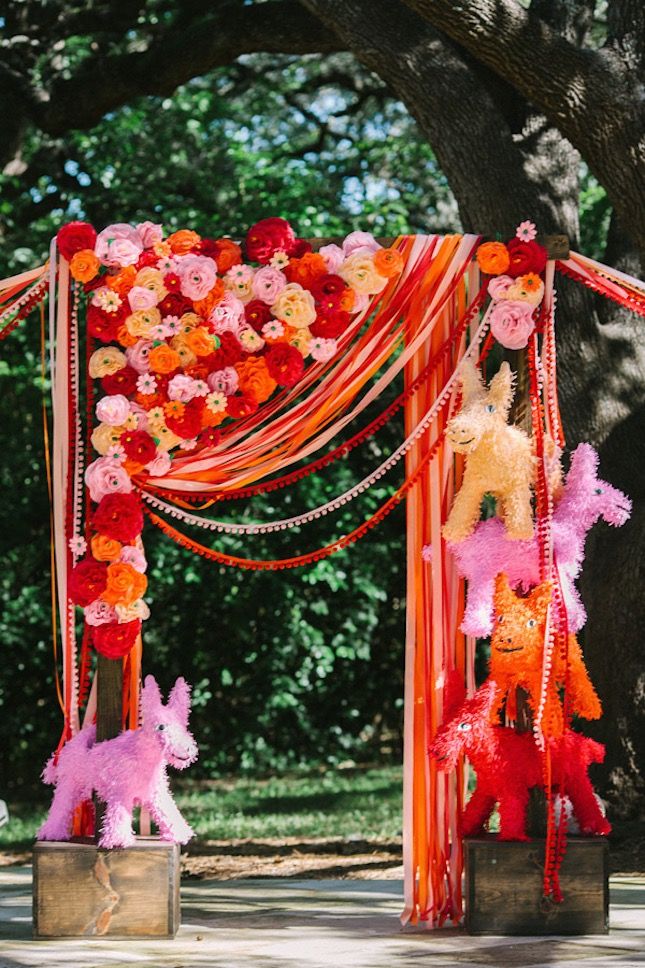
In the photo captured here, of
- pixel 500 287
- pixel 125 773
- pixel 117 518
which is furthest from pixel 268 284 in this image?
pixel 125 773

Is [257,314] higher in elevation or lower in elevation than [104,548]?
higher

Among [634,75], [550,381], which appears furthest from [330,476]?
[550,381]

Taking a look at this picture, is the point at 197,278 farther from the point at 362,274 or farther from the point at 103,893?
the point at 103,893

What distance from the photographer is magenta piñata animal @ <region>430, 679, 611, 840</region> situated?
4.16 metres

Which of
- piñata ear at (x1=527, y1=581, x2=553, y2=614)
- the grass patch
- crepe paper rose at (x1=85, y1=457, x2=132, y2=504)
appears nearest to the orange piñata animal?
piñata ear at (x1=527, y1=581, x2=553, y2=614)

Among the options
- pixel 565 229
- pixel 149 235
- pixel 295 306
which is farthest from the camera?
pixel 565 229

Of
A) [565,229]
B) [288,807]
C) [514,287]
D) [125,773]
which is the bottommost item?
[288,807]

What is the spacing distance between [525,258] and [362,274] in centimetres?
53

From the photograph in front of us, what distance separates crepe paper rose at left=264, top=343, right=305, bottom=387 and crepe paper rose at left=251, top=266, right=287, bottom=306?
0.15 metres

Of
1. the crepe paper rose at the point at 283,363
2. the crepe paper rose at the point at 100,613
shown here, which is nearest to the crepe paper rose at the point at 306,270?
the crepe paper rose at the point at 283,363

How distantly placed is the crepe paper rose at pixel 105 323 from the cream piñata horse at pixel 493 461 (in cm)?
112

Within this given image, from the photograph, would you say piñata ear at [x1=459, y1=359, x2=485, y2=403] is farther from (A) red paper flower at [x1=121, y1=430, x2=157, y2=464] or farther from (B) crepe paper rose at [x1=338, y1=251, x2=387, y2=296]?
(A) red paper flower at [x1=121, y1=430, x2=157, y2=464]

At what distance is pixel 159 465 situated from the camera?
4.40 metres

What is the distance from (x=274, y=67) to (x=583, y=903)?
25.9 feet
